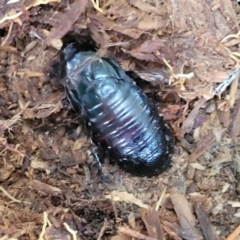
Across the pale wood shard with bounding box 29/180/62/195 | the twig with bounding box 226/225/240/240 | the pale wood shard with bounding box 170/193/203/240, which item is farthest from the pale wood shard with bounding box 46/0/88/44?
the twig with bounding box 226/225/240/240

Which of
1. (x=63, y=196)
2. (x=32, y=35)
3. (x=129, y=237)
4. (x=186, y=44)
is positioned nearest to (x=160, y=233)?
(x=129, y=237)

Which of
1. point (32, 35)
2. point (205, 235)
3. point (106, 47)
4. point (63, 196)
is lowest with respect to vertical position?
point (205, 235)

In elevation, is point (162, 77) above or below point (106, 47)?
below

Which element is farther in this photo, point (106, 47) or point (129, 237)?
point (106, 47)


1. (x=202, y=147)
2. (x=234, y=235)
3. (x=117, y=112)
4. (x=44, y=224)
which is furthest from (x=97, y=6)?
(x=234, y=235)

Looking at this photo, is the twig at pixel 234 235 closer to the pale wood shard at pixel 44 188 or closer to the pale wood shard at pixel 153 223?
the pale wood shard at pixel 153 223

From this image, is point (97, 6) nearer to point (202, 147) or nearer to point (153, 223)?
point (202, 147)

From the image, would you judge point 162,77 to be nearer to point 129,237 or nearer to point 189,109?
point 189,109

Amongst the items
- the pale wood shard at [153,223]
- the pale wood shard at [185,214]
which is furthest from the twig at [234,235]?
the pale wood shard at [153,223]
